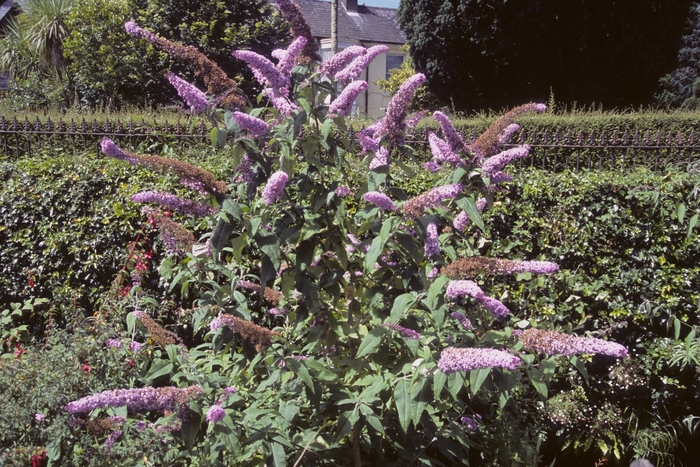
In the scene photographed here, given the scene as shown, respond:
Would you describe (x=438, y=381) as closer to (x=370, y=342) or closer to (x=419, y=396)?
(x=419, y=396)

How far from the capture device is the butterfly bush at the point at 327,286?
6.26 feet

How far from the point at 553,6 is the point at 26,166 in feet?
40.9

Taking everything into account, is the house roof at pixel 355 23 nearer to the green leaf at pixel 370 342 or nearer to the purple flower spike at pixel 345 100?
the purple flower spike at pixel 345 100

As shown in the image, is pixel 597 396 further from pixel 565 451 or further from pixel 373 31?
pixel 373 31

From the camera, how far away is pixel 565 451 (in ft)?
12.4

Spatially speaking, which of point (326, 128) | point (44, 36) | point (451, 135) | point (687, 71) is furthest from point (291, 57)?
point (687, 71)

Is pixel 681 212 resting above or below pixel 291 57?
below

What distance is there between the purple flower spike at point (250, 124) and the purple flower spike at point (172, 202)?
33 centimetres

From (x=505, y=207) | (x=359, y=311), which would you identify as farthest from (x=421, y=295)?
(x=505, y=207)

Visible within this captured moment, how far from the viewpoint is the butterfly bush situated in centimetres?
191

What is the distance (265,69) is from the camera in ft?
6.77

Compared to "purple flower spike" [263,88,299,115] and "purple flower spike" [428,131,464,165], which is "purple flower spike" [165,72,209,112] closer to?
"purple flower spike" [263,88,299,115]

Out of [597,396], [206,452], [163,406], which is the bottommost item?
[597,396]

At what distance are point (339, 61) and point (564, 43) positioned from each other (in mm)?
13661
